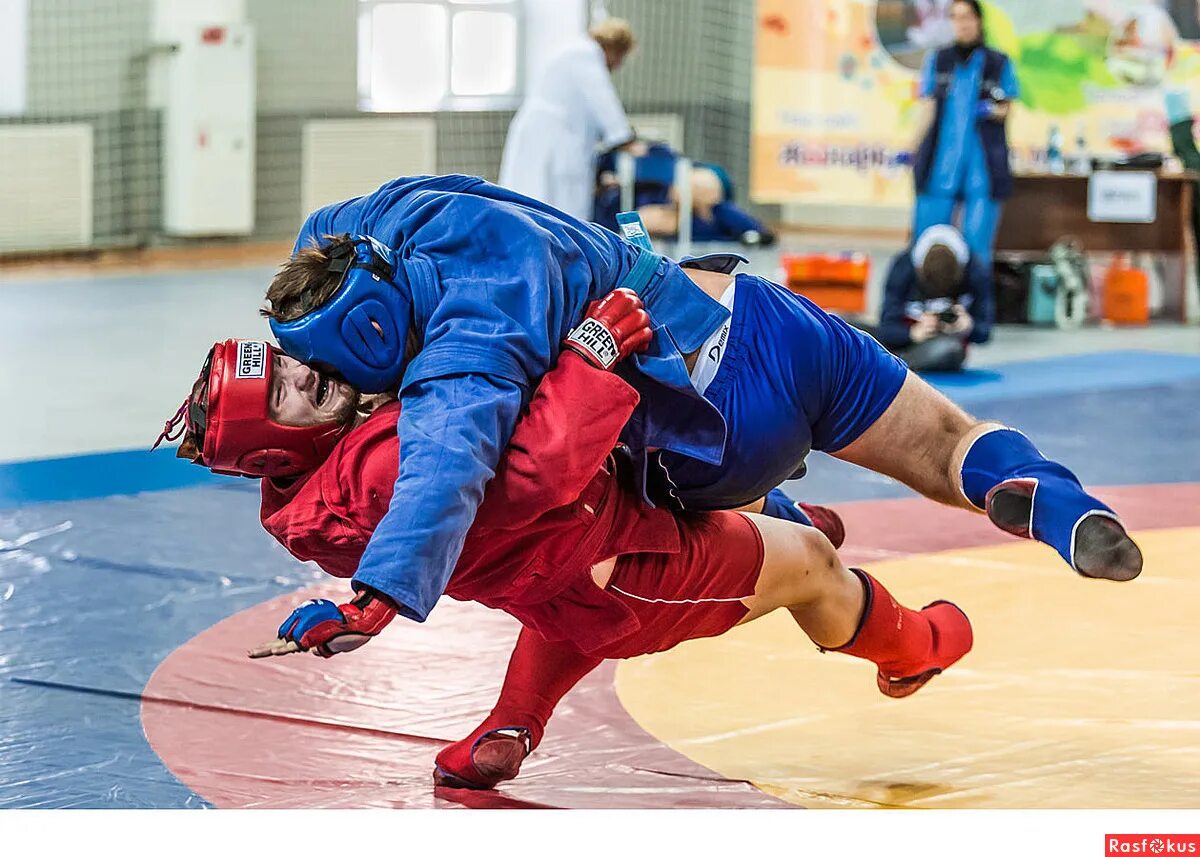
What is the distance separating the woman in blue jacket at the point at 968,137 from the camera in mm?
8250

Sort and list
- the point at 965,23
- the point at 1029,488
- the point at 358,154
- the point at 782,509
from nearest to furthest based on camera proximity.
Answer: the point at 1029,488 → the point at 782,509 → the point at 965,23 → the point at 358,154

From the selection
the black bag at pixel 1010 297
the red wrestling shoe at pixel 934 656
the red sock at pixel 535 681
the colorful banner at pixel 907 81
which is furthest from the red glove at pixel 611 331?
the colorful banner at pixel 907 81

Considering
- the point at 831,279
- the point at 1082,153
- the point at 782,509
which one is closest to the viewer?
the point at 782,509

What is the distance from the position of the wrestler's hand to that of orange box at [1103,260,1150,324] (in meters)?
7.93

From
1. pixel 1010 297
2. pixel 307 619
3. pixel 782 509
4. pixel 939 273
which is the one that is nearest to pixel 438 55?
pixel 1010 297

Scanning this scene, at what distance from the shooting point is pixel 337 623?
6.59 feet

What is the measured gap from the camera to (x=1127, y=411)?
248 inches

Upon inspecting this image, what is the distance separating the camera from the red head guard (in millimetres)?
2279

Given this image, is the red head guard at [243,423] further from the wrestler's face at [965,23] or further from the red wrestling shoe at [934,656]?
the wrestler's face at [965,23]

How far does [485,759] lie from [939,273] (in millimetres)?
5386

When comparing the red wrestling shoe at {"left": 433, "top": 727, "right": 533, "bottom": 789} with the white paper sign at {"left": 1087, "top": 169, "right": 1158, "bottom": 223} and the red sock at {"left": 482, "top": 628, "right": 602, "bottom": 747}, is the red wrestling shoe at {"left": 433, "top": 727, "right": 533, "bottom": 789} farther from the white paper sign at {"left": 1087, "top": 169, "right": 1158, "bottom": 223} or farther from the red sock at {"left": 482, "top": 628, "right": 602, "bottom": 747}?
the white paper sign at {"left": 1087, "top": 169, "right": 1158, "bottom": 223}

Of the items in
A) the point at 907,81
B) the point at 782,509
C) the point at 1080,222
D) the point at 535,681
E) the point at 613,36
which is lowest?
the point at 535,681

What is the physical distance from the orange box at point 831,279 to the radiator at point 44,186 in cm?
470

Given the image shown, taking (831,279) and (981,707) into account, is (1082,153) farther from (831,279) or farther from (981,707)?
(981,707)
